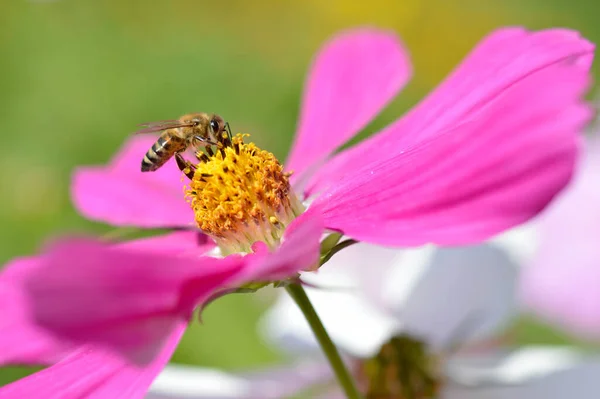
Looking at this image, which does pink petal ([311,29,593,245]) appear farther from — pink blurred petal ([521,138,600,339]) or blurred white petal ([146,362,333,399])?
pink blurred petal ([521,138,600,339])

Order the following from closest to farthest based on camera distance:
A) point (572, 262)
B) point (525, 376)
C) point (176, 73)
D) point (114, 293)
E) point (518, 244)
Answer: point (114, 293)
point (525, 376)
point (518, 244)
point (572, 262)
point (176, 73)

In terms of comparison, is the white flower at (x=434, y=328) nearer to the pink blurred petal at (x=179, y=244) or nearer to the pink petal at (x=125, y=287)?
the pink blurred petal at (x=179, y=244)

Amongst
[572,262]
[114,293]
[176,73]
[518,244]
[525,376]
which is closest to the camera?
[114,293]

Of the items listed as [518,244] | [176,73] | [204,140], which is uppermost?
[176,73]

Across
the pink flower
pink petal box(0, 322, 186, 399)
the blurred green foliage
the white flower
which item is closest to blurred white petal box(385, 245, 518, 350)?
the white flower

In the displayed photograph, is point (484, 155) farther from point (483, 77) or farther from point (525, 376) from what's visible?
point (525, 376)

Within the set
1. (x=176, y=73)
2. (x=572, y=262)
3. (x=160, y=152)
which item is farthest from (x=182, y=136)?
(x=176, y=73)

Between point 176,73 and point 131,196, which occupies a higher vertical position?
point 176,73
